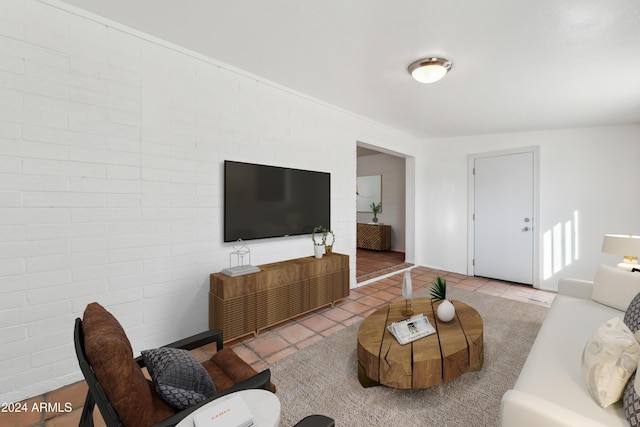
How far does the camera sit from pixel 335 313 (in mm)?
3297

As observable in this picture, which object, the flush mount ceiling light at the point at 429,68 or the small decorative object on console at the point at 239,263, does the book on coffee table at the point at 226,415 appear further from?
the flush mount ceiling light at the point at 429,68

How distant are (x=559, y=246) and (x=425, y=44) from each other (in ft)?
13.1

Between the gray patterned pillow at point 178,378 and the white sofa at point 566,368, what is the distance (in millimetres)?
1273

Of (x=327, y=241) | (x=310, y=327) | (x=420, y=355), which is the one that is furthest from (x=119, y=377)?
(x=327, y=241)

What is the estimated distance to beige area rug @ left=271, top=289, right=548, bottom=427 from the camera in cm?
170

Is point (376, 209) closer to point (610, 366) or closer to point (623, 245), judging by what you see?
point (623, 245)

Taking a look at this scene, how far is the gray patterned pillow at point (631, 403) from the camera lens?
1049 millimetres

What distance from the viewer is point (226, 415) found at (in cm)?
100

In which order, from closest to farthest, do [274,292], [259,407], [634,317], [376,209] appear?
[259,407] < [634,317] < [274,292] < [376,209]

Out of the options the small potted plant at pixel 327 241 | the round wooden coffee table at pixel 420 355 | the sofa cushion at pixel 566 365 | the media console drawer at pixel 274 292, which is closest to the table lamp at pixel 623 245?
the sofa cushion at pixel 566 365

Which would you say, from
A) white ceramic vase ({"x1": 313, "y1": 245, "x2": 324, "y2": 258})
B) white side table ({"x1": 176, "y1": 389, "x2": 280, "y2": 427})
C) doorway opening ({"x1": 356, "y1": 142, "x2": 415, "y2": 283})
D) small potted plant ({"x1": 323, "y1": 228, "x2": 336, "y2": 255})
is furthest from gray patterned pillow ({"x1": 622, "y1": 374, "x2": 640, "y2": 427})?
doorway opening ({"x1": 356, "y1": 142, "x2": 415, "y2": 283})

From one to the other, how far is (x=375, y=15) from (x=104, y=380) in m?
2.41

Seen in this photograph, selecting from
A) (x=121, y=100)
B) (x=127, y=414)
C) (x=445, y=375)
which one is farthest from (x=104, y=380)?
(x=121, y=100)

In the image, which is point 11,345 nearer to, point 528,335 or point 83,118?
point 83,118
